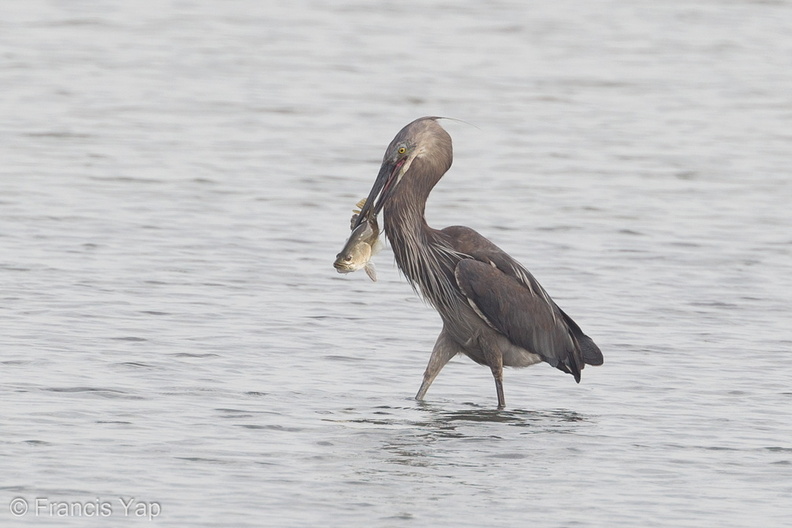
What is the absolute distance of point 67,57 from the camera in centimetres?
2608

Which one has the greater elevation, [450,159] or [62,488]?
[450,159]

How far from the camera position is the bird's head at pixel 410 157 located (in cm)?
1002

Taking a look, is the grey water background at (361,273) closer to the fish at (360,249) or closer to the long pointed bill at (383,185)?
the fish at (360,249)

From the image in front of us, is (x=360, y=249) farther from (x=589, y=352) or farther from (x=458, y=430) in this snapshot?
(x=589, y=352)

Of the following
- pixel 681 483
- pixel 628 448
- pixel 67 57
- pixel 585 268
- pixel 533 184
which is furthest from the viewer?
pixel 67 57

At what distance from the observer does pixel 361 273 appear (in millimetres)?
14641

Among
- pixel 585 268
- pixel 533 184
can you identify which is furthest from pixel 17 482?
pixel 533 184

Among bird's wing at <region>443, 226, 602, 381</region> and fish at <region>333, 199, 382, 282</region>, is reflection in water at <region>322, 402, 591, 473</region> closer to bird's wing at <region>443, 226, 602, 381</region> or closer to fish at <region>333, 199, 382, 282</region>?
bird's wing at <region>443, 226, 602, 381</region>

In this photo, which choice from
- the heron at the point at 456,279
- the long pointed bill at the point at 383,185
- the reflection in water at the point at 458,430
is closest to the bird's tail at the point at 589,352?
the heron at the point at 456,279

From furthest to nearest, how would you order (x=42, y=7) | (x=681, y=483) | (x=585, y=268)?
1. (x=42, y=7)
2. (x=585, y=268)
3. (x=681, y=483)

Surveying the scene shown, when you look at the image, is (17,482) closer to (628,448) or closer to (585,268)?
(628,448)

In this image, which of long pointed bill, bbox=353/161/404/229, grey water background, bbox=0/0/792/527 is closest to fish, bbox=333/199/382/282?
long pointed bill, bbox=353/161/404/229

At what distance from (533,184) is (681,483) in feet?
34.8

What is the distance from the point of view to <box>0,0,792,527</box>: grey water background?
317 inches
